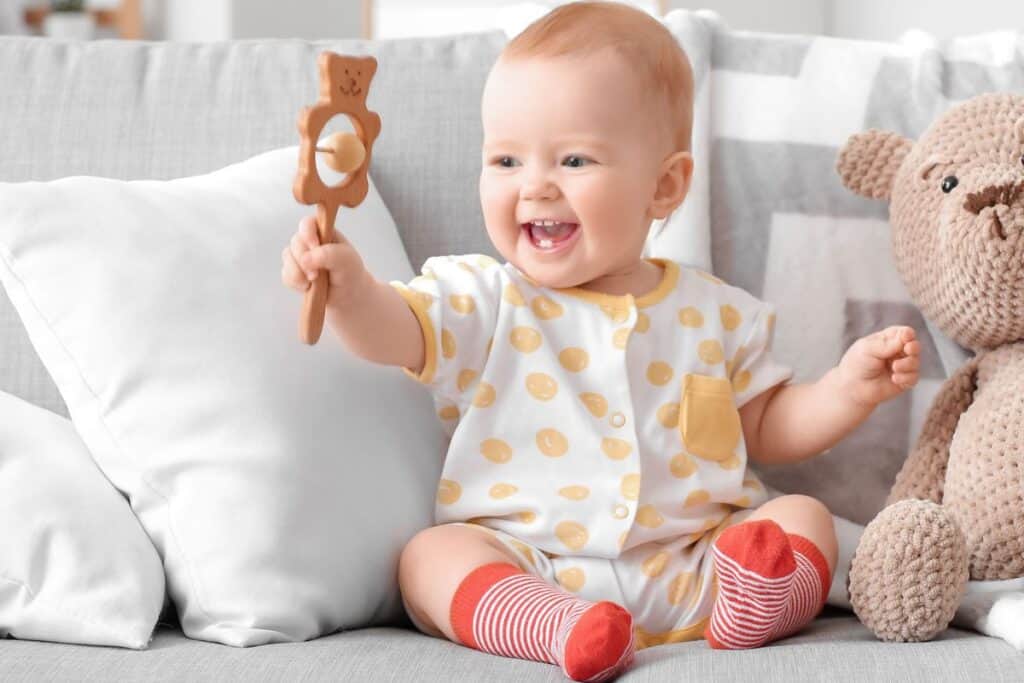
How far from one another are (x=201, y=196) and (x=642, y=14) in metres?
0.46

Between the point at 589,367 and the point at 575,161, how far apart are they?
196 mm

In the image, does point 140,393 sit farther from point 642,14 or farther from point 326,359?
point 642,14

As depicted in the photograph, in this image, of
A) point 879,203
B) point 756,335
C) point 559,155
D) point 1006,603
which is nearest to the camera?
point 1006,603

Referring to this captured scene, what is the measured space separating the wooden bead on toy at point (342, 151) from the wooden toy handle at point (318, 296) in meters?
0.03

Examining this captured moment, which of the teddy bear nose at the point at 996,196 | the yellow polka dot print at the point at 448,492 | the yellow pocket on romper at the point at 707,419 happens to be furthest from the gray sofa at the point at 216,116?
the teddy bear nose at the point at 996,196

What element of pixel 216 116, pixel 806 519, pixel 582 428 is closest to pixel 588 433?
pixel 582 428

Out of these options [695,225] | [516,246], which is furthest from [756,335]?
[516,246]

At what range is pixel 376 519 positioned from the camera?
1.18 meters

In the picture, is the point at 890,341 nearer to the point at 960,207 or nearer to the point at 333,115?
the point at 960,207

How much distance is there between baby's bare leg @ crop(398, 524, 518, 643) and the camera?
1.13 m

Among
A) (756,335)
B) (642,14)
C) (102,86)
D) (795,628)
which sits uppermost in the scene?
(642,14)

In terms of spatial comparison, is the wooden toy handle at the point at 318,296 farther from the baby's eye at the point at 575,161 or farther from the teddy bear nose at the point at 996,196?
the teddy bear nose at the point at 996,196

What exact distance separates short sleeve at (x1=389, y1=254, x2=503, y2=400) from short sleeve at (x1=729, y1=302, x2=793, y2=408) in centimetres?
27

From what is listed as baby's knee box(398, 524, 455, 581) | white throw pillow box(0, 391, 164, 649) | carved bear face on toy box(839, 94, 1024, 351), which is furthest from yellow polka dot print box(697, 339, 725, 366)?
white throw pillow box(0, 391, 164, 649)
